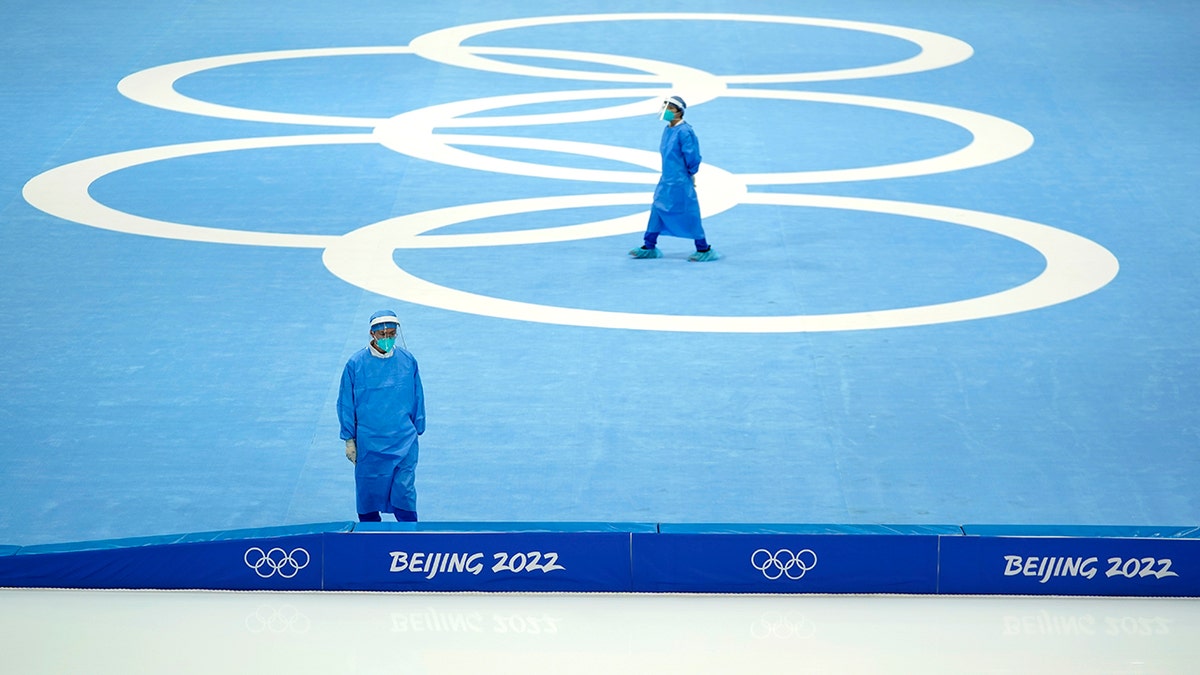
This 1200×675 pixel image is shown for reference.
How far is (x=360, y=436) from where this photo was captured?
372 inches

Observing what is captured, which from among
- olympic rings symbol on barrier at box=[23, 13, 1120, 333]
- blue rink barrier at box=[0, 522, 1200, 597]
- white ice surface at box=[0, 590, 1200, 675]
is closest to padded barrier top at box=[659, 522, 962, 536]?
blue rink barrier at box=[0, 522, 1200, 597]

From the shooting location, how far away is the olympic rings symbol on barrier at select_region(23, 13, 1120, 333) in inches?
551

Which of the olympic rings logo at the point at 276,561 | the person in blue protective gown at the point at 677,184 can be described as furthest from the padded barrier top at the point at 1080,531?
the person in blue protective gown at the point at 677,184

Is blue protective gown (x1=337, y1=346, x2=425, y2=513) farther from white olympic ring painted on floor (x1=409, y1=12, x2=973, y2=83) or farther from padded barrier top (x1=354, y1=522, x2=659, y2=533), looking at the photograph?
white olympic ring painted on floor (x1=409, y1=12, x2=973, y2=83)

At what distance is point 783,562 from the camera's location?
324 inches

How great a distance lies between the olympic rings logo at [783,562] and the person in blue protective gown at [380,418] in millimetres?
2241

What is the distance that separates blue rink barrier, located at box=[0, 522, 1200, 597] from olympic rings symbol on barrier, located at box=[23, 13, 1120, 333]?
5.24 metres

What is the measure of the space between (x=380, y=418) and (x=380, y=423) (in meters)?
0.03

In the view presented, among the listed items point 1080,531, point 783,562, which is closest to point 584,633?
point 783,562

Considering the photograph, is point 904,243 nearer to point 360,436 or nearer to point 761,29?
point 360,436

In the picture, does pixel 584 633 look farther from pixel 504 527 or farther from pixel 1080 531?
pixel 1080 531

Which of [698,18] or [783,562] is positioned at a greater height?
[783,562]

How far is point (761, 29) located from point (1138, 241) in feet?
37.7

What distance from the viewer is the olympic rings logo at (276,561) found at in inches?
326
